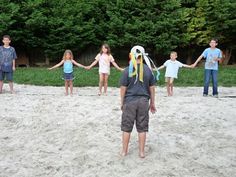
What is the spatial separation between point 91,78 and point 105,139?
9.06 metres

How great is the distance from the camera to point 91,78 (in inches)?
675

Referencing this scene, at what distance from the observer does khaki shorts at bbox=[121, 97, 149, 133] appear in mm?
7086

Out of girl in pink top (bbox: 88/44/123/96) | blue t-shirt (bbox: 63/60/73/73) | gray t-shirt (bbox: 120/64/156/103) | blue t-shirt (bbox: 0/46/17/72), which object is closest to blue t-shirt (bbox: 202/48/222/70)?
girl in pink top (bbox: 88/44/123/96)

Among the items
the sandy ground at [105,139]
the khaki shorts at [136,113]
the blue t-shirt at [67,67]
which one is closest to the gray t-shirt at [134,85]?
the khaki shorts at [136,113]

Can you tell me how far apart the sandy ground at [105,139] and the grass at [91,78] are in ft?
15.8

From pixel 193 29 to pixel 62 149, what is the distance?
15.0 m

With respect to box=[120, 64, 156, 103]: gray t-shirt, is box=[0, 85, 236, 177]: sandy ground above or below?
below

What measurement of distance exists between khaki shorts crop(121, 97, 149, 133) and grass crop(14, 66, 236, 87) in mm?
8627

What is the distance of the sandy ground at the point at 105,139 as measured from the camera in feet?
23.0

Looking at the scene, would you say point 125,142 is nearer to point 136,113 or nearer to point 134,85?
point 136,113

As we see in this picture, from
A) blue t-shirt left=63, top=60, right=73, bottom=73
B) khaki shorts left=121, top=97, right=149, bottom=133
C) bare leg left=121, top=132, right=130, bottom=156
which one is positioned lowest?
bare leg left=121, top=132, right=130, bottom=156

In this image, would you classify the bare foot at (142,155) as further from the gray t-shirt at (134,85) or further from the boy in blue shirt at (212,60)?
the boy in blue shirt at (212,60)

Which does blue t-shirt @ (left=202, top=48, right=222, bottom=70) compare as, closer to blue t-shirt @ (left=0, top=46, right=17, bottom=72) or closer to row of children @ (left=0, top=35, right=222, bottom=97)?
row of children @ (left=0, top=35, right=222, bottom=97)

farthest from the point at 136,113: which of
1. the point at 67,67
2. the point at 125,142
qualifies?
the point at 67,67
